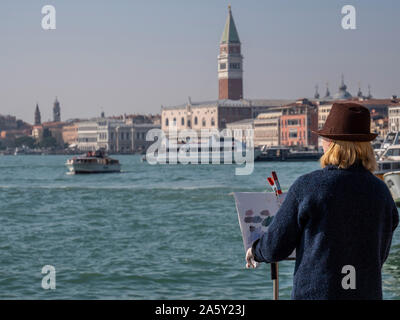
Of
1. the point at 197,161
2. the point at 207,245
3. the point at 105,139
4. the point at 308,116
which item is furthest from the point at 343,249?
the point at 105,139

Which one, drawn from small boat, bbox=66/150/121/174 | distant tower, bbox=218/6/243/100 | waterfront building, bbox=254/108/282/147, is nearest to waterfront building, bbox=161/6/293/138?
distant tower, bbox=218/6/243/100

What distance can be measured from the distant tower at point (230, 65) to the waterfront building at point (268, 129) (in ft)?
34.7

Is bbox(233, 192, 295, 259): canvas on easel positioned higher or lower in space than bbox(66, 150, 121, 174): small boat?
higher

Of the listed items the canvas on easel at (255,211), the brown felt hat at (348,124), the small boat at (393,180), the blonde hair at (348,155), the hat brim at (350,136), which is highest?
the brown felt hat at (348,124)

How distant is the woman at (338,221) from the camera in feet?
6.82

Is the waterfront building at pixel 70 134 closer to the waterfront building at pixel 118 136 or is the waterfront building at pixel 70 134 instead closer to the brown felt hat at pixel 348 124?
the waterfront building at pixel 118 136

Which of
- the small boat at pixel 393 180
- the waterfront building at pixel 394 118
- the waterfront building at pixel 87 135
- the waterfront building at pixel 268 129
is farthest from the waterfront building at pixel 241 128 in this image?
the small boat at pixel 393 180

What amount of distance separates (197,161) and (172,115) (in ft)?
143

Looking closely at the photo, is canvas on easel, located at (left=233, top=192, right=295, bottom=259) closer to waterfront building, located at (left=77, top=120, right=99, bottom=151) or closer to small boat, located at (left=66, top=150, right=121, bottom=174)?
small boat, located at (left=66, top=150, right=121, bottom=174)

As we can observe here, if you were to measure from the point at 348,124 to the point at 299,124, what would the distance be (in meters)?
83.1

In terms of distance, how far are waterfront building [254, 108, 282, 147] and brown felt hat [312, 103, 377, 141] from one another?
8638cm

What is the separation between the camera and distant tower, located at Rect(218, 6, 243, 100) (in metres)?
103

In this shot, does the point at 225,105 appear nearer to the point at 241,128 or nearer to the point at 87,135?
the point at 241,128

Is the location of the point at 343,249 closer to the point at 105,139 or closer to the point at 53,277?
the point at 53,277
